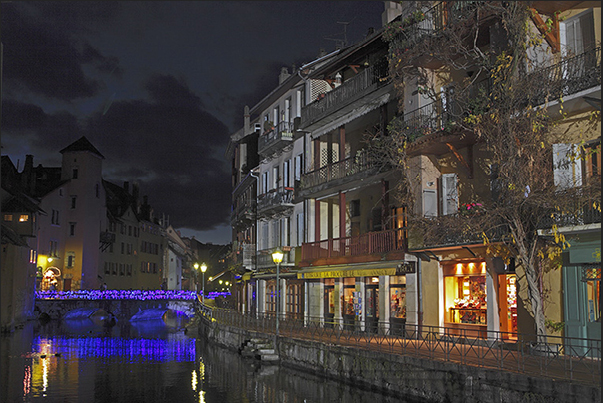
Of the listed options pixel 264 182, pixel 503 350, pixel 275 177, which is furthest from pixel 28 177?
pixel 503 350

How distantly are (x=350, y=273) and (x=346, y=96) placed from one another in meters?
8.40

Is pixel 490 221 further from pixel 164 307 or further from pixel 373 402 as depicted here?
pixel 164 307

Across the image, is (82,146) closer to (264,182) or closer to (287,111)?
(264,182)

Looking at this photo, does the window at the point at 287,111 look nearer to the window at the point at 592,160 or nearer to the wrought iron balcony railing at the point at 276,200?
the wrought iron balcony railing at the point at 276,200

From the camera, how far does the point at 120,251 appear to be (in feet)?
289

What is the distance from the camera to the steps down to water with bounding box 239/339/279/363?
27000mm

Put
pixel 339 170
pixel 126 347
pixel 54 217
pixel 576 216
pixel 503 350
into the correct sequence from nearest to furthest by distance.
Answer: pixel 503 350 < pixel 576 216 < pixel 339 170 < pixel 126 347 < pixel 54 217

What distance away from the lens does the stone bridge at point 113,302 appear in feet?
216

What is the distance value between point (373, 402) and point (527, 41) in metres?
11.3

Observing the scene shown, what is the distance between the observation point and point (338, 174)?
31.6 m

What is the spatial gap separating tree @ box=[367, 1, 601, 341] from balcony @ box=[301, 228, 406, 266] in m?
2.98

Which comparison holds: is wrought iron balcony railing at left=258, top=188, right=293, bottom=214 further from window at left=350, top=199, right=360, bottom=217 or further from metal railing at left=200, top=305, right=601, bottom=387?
metal railing at left=200, top=305, right=601, bottom=387

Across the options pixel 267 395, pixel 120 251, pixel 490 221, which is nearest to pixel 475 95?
pixel 490 221

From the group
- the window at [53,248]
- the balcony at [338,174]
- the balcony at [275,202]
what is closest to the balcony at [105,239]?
the window at [53,248]
